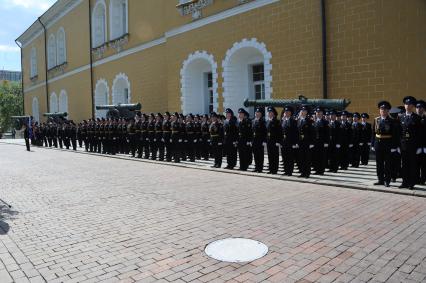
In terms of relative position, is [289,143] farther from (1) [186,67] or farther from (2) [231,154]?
(1) [186,67]

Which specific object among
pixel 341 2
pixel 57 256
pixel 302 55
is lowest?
pixel 57 256

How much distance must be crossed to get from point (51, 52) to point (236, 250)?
3889cm

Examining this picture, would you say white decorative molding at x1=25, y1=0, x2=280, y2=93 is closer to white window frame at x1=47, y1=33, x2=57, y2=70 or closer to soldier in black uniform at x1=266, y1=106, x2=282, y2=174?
soldier in black uniform at x1=266, y1=106, x2=282, y2=174

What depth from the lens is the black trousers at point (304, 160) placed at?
9.83 m

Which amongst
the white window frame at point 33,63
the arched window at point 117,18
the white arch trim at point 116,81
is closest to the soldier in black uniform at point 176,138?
the white arch trim at point 116,81

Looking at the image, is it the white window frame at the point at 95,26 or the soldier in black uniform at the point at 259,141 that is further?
the white window frame at the point at 95,26

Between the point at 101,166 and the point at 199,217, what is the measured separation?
8265mm

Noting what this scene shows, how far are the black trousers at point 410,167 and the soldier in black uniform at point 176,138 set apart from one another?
7.71 m

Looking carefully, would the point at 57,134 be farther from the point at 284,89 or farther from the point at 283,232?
the point at 283,232

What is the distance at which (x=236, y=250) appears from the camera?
463 centimetres

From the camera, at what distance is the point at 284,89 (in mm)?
14961

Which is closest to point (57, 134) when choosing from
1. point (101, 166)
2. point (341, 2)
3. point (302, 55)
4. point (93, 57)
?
point (93, 57)

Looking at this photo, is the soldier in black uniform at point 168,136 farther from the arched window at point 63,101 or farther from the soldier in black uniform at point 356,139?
the arched window at point 63,101

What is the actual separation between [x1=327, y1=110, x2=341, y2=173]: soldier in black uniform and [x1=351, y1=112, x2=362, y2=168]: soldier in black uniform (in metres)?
0.61
